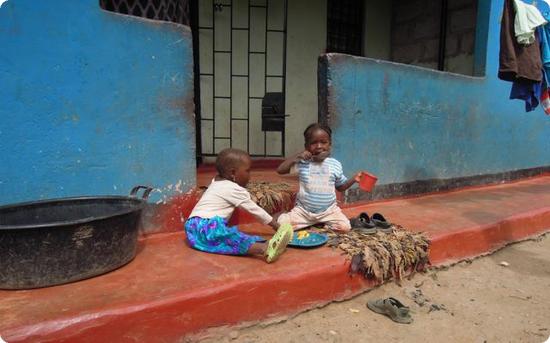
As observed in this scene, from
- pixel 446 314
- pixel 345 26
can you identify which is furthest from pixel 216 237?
pixel 345 26

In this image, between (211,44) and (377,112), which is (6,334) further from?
(211,44)

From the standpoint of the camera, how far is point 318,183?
313cm

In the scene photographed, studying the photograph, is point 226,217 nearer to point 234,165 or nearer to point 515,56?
point 234,165

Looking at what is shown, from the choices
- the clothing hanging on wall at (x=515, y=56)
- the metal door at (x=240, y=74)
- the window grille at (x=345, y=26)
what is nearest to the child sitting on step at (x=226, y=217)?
the metal door at (x=240, y=74)

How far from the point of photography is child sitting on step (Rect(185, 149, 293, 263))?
2.49 m

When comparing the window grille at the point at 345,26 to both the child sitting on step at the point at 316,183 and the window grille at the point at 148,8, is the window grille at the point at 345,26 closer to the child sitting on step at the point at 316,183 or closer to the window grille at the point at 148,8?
the window grille at the point at 148,8

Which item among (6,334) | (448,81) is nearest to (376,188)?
(448,81)

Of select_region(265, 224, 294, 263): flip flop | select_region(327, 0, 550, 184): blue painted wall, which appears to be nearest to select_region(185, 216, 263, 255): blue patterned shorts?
select_region(265, 224, 294, 263): flip flop

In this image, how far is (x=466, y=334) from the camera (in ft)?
7.10

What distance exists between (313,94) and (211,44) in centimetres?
177

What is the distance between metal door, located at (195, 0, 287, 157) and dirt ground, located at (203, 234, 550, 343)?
3.18 metres

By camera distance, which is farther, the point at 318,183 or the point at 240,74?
the point at 240,74

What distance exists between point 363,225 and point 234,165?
3.72 feet

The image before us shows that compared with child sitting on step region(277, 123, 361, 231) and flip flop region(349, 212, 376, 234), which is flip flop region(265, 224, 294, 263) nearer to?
child sitting on step region(277, 123, 361, 231)
